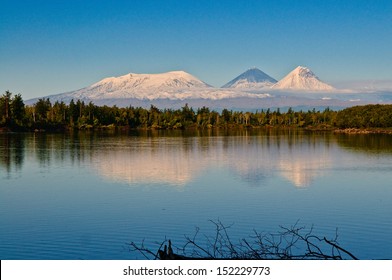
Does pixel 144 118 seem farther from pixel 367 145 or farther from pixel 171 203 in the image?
pixel 171 203

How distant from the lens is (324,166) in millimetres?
18422

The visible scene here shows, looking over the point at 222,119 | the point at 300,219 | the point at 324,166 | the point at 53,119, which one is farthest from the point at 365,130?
the point at 300,219

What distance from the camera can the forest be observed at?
50.3 metres

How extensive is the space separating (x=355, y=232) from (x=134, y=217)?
3332mm

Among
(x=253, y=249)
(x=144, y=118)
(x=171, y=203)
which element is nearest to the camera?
(x=253, y=249)

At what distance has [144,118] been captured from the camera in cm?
7156

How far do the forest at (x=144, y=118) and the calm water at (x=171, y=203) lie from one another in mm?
33246

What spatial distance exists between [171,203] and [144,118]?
61.7 m

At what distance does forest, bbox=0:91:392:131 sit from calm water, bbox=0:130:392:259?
33246mm

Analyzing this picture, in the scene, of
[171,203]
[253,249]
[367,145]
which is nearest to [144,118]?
[367,145]

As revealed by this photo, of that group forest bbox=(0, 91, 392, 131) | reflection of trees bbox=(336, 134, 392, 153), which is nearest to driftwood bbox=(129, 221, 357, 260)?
reflection of trees bbox=(336, 134, 392, 153)

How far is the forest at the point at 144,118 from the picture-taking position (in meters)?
50.3

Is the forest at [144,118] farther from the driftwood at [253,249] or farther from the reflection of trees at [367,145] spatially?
the driftwood at [253,249]

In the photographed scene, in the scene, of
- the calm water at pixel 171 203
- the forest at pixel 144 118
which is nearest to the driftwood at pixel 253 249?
the calm water at pixel 171 203
